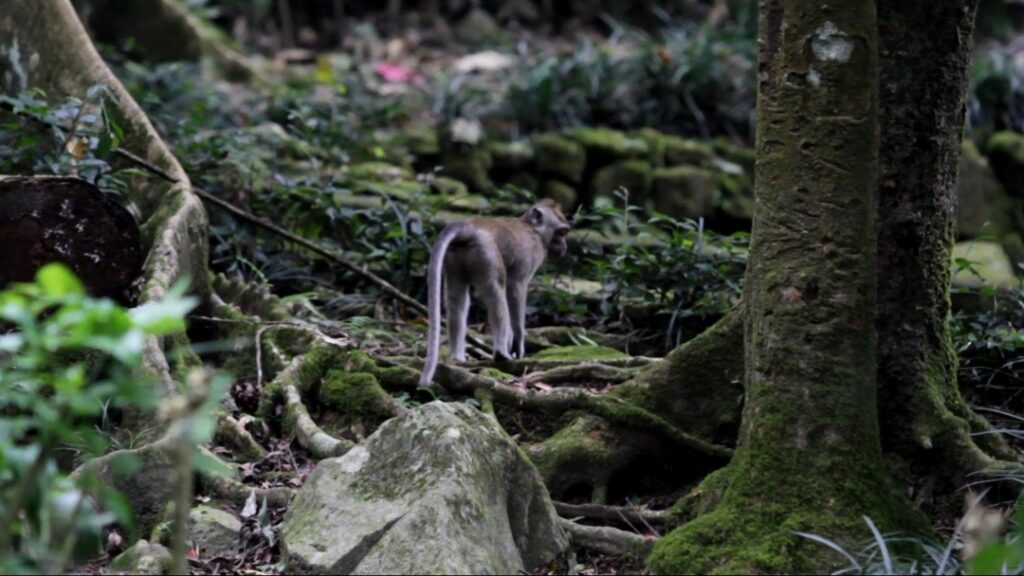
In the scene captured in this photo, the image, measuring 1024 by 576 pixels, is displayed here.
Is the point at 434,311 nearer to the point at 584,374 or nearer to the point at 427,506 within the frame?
the point at 584,374

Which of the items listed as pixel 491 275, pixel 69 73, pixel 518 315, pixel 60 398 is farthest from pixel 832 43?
pixel 69 73

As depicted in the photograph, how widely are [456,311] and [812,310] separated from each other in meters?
2.63

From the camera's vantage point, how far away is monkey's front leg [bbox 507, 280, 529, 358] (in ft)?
22.7

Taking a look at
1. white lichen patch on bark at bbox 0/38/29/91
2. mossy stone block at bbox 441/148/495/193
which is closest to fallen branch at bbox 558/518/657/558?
white lichen patch on bark at bbox 0/38/29/91

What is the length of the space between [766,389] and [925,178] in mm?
1311

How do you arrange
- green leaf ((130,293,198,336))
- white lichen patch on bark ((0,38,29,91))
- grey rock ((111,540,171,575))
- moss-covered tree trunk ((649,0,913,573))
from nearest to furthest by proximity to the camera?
green leaf ((130,293,198,336)), grey rock ((111,540,171,575)), moss-covered tree trunk ((649,0,913,573)), white lichen patch on bark ((0,38,29,91))

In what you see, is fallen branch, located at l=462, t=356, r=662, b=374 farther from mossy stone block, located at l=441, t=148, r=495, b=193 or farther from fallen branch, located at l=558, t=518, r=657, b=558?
mossy stone block, located at l=441, t=148, r=495, b=193

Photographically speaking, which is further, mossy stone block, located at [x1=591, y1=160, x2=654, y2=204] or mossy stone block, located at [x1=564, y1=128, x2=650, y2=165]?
mossy stone block, located at [x1=564, y1=128, x2=650, y2=165]

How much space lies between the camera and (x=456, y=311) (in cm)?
673

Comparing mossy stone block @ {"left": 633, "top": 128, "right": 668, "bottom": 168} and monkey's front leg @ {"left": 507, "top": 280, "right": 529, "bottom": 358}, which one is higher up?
mossy stone block @ {"left": 633, "top": 128, "right": 668, "bottom": 168}

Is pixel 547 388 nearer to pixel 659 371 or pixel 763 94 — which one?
pixel 659 371

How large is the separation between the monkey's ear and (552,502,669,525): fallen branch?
2728mm

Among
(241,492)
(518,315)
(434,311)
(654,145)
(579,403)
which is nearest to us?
(241,492)

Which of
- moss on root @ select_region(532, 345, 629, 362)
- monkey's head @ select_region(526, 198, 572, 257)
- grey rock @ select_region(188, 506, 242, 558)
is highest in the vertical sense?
monkey's head @ select_region(526, 198, 572, 257)
